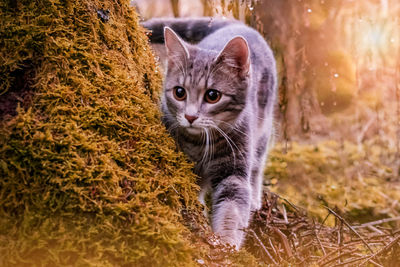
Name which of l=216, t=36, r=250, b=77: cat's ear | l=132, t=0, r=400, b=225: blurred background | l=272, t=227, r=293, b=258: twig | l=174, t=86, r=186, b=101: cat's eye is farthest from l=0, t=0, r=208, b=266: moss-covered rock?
l=132, t=0, r=400, b=225: blurred background

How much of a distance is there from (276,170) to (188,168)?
2.74m

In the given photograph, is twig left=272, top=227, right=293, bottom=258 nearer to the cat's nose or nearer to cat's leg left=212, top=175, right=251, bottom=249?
cat's leg left=212, top=175, right=251, bottom=249

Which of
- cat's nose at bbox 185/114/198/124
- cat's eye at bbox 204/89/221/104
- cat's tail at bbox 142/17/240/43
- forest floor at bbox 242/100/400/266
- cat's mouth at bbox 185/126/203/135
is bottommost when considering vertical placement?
forest floor at bbox 242/100/400/266

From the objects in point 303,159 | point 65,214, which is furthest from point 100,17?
point 303,159

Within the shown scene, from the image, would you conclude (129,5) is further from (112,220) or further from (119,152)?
(112,220)

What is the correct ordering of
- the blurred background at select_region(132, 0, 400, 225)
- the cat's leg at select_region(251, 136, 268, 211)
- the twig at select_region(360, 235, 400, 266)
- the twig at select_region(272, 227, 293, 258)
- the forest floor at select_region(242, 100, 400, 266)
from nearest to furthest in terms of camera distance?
1. the twig at select_region(360, 235, 400, 266)
2. the twig at select_region(272, 227, 293, 258)
3. the forest floor at select_region(242, 100, 400, 266)
4. the cat's leg at select_region(251, 136, 268, 211)
5. the blurred background at select_region(132, 0, 400, 225)

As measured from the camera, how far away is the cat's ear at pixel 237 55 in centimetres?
196

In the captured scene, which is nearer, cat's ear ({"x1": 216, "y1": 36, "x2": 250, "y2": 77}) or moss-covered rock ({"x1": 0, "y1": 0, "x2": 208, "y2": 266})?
moss-covered rock ({"x1": 0, "y1": 0, "x2": 208, "y2": 266})

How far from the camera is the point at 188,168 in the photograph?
1777 millimetres

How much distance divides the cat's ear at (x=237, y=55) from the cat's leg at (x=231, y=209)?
0.70 metres

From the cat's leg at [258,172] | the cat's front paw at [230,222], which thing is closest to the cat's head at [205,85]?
the cat's front paw at [230,222]

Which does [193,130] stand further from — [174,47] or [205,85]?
[174,47]

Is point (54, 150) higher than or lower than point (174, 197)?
higher

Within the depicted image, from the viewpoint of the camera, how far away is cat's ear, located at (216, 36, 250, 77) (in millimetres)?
1961
